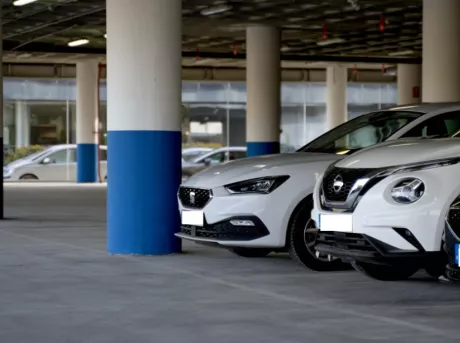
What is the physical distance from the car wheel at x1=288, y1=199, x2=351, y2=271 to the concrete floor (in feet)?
0.59

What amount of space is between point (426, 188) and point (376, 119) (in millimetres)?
3134

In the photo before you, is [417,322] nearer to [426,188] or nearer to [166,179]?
[426,188]

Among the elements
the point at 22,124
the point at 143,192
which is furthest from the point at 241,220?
the point at 22,124

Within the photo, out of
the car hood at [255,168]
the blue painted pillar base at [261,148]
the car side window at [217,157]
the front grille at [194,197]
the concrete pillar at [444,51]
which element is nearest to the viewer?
the car hood at [255,168]

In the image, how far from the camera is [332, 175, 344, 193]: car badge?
8320 mm

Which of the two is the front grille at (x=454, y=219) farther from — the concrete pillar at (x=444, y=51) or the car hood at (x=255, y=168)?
the concrete pillar at (x=444, y=51)

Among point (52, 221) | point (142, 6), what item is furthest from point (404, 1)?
point (142, 6)

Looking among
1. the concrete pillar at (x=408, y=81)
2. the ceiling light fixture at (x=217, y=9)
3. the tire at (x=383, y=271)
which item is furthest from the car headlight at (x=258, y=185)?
the concrete pillar at (x=408, y=81)

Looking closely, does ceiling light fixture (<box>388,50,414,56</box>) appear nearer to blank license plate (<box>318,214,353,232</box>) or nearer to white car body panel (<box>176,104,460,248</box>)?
white car body panel (<box>176,104,460,248</box>)

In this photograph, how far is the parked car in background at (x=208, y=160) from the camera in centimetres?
3494

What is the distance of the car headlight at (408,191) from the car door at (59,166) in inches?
1189

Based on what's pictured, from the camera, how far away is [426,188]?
7664 millimetres

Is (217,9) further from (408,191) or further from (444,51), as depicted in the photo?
(408,191)

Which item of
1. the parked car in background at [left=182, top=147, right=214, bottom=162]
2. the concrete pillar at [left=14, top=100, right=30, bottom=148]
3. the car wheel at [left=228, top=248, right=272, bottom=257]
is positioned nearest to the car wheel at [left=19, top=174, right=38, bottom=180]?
the concrete pillar at [left=14, top=100, right=30, bottom=148]
